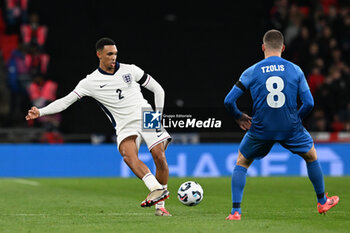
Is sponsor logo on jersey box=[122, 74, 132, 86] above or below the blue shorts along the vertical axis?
above

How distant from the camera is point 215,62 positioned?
18.2 meters

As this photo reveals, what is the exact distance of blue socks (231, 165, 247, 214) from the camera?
27.6ft

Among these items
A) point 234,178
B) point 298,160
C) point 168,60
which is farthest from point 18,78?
point 234,178

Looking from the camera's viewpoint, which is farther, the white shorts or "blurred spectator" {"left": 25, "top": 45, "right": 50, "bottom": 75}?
"blurred spectator" {"left": 25, "top": 45, "right": 50, "bottom": 75}

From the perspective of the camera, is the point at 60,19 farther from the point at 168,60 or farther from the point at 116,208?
the point at 116,208

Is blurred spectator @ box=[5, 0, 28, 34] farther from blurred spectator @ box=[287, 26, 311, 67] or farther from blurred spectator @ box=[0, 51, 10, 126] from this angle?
blurred spectator @ box=[287, 26, 311, 67]

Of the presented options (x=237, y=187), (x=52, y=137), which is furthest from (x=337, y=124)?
(x=237, y=187)

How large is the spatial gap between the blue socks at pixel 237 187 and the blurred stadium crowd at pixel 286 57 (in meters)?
10.6

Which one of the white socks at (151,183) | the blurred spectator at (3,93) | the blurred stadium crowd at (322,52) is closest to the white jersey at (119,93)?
the white socks at (151,183)

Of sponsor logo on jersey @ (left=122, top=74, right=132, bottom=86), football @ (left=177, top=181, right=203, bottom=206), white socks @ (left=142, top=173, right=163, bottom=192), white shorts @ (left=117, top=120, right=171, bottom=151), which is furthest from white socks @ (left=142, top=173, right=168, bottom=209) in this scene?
sponsor logo on jersey @ (left=122, top=74, right=132, bottom=86)

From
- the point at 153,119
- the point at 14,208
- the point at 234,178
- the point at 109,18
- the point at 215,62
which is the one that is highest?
the point at 109,18

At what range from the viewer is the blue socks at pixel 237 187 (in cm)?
841

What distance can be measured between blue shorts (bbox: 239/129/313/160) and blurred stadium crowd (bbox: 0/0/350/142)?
10.4 metres

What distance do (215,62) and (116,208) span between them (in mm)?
8313
